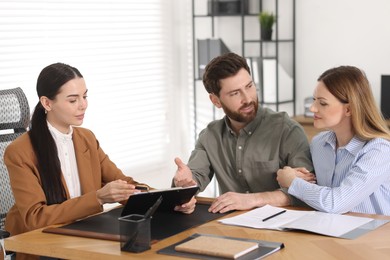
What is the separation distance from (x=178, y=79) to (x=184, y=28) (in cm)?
42

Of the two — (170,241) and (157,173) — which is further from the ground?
(170,241)

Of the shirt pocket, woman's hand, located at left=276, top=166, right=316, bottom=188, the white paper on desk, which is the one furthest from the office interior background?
the white paper on desk

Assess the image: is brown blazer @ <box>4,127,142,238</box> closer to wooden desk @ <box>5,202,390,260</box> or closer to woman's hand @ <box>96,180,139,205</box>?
woman's hand @ <box>96,180,139,205</box>

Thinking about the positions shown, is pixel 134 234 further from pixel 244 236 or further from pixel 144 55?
pixel 144 55

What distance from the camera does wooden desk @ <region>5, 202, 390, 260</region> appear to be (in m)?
A: 2.08

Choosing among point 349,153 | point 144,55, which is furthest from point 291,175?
point 144,55

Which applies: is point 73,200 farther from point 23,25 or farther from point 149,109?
point 149,109

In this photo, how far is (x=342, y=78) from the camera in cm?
268

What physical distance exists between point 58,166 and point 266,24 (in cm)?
298

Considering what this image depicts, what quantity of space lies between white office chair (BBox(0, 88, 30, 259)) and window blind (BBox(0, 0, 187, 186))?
1185 millimetres

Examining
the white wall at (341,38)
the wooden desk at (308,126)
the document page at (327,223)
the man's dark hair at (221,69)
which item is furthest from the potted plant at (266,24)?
the document page at (327,223)

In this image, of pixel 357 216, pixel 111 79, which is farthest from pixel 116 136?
pixel 357 216

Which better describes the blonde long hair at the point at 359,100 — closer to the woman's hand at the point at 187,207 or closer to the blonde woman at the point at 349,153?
the blonde woman at the point at 349,153

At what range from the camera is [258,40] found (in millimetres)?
5535
